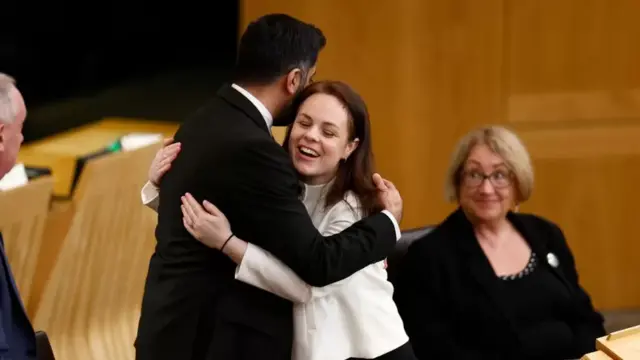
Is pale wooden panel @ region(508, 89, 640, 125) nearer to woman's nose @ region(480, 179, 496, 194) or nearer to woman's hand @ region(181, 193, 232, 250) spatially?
woman's nose @ region(480, 179, 496, 194)

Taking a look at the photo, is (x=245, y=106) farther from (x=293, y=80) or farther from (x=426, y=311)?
(x=426, y=311)

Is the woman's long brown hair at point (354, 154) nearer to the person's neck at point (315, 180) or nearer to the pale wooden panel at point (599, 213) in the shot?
the person's neck at point (315, 180)

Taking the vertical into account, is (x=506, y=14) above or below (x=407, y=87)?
above

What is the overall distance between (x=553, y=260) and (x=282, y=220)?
116 cm

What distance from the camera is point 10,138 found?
7.23ft

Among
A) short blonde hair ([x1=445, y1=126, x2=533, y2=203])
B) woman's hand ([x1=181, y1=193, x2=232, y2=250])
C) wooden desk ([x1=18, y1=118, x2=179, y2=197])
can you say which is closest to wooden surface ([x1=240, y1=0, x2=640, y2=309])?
wooden desk ([x1=18, y1=118, x2=179, y2=197])

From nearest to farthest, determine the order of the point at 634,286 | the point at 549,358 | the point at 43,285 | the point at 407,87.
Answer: the point at 549,358 → the point at 43,285 → the point at 407,87 → the point at 634,286

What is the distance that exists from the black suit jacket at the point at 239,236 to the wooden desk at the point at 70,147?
1.93 m

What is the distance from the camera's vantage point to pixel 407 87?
425cm

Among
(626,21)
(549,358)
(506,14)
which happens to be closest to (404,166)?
(506,14)

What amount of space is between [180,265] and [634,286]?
2.92m

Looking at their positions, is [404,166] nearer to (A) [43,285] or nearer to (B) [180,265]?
(A) [43,285]

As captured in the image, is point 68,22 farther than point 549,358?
Yes

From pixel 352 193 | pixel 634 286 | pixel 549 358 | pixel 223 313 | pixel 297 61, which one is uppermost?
pixel 297 61
